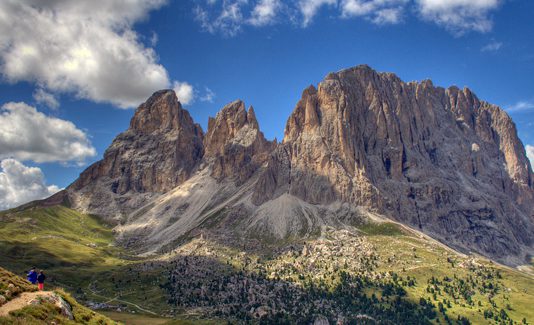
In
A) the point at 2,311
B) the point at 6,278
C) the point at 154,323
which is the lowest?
the point at 154,323

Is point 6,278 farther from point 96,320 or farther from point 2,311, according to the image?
point 96,320

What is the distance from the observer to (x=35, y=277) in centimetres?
6325

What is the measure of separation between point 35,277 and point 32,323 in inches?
651

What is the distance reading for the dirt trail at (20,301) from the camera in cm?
5010

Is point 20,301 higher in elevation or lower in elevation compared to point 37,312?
higher

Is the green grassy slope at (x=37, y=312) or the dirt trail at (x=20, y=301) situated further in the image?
the dirt trail at (x=20, y=301)

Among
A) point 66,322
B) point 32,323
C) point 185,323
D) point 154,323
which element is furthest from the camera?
point 154,323

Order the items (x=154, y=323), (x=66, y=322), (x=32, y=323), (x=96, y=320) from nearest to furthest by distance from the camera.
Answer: (x=32, y=323)
(x=66, y=322)
(x=96, y=320)
(x=154, y=323)

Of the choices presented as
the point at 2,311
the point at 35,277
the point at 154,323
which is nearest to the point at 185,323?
the point at 154,323

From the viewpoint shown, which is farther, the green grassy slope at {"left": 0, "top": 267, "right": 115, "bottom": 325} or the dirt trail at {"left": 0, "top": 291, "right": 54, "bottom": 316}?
the dirt trail at {"left": 0, "top": 291, "right": 54, "bottom": 316}

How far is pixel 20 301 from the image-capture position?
53969 mm

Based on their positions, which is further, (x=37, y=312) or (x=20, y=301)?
(x=20, y=301)

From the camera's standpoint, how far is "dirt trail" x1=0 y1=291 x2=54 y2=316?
5010 centimetres

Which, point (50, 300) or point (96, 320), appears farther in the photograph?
point (96, 320)
